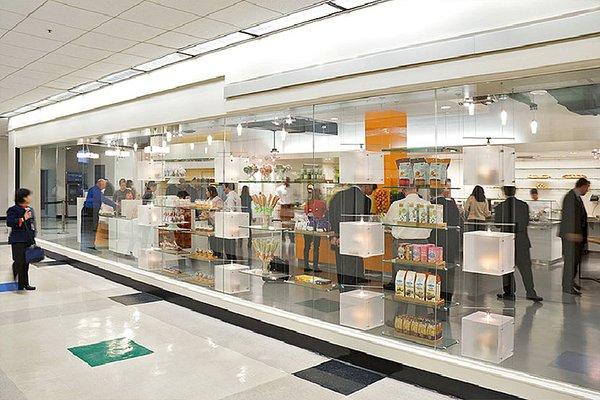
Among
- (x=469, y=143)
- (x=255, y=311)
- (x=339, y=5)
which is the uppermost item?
(x=339, y=5)

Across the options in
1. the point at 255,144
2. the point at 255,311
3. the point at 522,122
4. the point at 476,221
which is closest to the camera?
the point at 522,122

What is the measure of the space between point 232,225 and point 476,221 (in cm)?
308

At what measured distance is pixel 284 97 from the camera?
16.3 ft

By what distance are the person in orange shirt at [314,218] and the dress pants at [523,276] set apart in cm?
192

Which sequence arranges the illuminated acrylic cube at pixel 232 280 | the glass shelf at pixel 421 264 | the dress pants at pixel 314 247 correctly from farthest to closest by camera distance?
the illuminated acrylic cube at pixel 232 280, the dress pants at pixel 314 247, the glass shelf at pixel 421 264

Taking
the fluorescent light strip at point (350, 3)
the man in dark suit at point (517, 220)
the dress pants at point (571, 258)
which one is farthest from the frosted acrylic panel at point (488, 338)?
the fluorescent light strip at point (350, 3)

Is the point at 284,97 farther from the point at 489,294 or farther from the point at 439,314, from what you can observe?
the point at 489,294

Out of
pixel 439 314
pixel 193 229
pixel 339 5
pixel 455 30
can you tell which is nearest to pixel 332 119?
pixel 339 5

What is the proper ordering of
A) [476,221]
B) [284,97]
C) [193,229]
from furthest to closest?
[193,229], [284,97], [476,221]

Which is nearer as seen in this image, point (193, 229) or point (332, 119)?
point (332, 119)

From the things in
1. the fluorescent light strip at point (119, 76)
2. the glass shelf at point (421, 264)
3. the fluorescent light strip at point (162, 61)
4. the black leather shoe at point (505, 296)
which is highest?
the fluorescent light strip at point (119, 76)

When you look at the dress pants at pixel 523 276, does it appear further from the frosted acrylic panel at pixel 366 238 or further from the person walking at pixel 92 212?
the person walking at pixel 92 212

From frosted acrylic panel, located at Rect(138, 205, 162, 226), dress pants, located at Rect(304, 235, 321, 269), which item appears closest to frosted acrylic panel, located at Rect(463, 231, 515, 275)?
dress pants, located at Rect(304, 235, 321, 269)

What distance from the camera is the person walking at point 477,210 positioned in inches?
175
